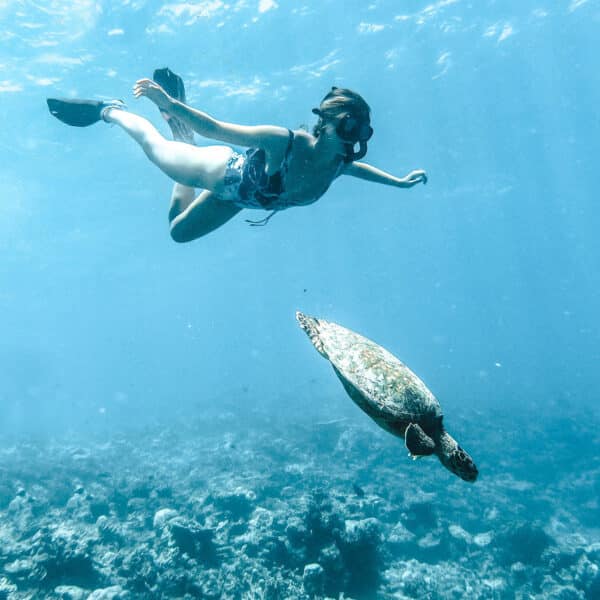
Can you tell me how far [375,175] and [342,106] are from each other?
180 centimetres

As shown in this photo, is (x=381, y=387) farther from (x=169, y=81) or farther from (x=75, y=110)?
(x=75, y=110)

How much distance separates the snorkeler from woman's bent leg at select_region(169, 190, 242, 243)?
0.04ft

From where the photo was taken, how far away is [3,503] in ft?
41.9

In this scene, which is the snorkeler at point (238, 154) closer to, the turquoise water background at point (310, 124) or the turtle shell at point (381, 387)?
the turtle shell at point (381, 387)

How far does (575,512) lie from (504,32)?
2122 centimetres

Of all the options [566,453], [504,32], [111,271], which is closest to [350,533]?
[566,453]

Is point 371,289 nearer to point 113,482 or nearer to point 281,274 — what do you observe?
point 281,274

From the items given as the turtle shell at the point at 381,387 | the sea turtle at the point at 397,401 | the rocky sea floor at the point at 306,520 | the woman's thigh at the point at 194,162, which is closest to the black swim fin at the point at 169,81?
the woman's thigh at the point at 194,162

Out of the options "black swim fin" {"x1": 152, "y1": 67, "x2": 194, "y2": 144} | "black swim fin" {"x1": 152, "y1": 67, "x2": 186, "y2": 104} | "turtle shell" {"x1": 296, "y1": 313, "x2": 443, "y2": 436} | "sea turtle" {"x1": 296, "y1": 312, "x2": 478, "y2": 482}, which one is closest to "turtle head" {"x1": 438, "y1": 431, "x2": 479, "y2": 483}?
"sea turtle" {"x1": 296, "y1": 312, "x2": 478, "y2": 482}

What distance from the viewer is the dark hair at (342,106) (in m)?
3.32

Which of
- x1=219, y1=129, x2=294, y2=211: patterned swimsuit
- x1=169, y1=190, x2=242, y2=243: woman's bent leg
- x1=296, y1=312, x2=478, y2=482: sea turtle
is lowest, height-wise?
x1=296, y1=312, x2=478, y2=482: sea turtle

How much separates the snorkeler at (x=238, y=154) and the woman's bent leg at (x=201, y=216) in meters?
0.01

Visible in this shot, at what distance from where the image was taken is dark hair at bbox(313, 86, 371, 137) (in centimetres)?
332

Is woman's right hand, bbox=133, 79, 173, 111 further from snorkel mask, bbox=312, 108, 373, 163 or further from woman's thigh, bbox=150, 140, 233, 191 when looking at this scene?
snorkel mask, bbox=312, 108, 373, 163
